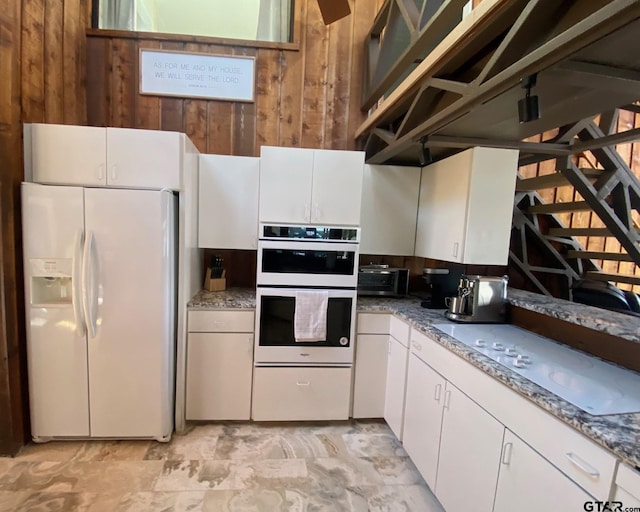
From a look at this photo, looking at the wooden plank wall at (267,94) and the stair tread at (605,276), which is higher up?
the wooden plank wall at (267,94)

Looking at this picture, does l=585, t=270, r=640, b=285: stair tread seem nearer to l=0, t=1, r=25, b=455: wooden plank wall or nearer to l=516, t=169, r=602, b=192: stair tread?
l=516, t=169, r=602, b=192: stair tread

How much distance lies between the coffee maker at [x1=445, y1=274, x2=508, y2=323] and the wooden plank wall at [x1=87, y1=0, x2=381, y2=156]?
1.67 m

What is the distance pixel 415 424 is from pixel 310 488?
721mm

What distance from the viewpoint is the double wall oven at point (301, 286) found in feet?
7.27

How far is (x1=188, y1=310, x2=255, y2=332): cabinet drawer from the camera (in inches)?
87.0

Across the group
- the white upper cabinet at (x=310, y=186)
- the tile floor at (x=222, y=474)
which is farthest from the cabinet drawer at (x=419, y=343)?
the white upper cabinet at (x=310, y=186)

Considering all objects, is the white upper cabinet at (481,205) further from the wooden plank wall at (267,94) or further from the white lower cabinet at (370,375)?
the wooden plank wall at (267,94)

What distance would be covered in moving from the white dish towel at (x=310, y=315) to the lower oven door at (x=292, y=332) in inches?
1.7

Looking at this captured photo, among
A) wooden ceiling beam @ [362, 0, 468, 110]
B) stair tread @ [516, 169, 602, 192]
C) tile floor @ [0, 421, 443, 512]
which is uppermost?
wooden ceiling beam @ [362, 0, 468, 110]

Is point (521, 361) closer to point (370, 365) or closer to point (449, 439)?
point (449, 439)

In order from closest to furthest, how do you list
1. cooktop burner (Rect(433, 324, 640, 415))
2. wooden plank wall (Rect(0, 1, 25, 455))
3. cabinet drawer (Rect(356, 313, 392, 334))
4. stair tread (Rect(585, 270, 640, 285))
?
cooktop burner (Rect(433, 324, 640, 415))
wooden plank wall (Rect(0, 1, 25, 455))
cabinet drawer (Rect(356, 313, 392, 334))
stair tread (Rect(585, 270, 640, 285))

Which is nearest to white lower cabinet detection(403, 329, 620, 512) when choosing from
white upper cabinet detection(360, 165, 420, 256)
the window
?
white upper cabinet detection(360, 165, 420, 256)

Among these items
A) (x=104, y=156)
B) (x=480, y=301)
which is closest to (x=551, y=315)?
(x=480, y=301)

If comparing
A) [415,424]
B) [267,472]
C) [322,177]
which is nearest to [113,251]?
[322,177]
